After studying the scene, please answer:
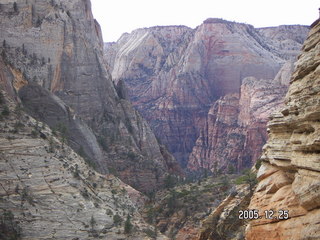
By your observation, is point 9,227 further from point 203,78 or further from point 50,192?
point 203,78

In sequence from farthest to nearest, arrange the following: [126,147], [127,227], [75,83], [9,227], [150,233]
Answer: [75,83], [126,147], [150,233], [127,227], [9,227]

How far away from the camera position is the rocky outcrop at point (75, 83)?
8894cm

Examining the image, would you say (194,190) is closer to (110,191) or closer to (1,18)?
(110,191)

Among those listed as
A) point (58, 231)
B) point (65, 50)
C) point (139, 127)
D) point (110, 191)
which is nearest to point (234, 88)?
point (139, 127)

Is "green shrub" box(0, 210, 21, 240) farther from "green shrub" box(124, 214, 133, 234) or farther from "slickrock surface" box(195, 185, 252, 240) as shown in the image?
"slickrock surface" box(195, 185, 252, 240)

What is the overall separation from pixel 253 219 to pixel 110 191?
1422 inches

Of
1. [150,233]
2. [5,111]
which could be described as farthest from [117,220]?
[5,111]

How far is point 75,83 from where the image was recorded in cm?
10231

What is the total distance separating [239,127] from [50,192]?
11002 cm

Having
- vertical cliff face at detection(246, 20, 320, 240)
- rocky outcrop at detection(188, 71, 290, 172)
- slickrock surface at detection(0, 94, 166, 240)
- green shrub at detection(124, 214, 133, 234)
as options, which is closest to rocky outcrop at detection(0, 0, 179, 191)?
slickrock surface at detection(0, 94, 166, 240)

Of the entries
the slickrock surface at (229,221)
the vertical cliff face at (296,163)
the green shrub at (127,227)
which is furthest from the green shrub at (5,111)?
the vertical cliff face at (296,163)

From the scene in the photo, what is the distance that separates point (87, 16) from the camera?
367ft

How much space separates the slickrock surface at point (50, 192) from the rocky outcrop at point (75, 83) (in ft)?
68.3

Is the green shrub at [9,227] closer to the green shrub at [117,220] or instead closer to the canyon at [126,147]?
the canyon at [126,147]
